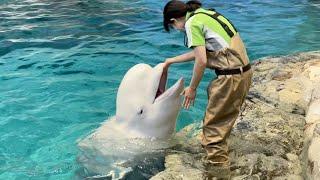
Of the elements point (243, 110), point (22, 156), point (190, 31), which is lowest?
point (22, 156)

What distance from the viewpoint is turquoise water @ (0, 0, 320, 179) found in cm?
625

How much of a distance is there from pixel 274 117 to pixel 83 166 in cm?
203

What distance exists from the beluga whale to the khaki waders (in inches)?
20.1

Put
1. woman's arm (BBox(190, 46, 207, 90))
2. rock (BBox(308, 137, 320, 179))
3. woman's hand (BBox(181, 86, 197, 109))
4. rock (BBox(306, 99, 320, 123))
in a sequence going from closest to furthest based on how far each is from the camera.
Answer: rock (BBox(308, 137, 320, 179)) → woman's arm (BBox(190, 46, 207, 90)) → woman's hand (BBox(181, 86, 197, 109)) → rock (BBox(306, 99, 320, 123))

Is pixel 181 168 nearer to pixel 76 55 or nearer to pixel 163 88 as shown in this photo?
pixel 163 88

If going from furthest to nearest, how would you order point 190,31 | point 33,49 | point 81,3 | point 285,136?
point 81,3
point 33,49
point 285,136
point 190,31

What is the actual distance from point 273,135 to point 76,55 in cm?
575

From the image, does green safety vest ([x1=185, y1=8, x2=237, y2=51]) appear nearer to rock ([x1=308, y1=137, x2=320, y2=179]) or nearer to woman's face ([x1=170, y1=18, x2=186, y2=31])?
woman's face ([x1=170, y1=18, x2=186, y2=31])

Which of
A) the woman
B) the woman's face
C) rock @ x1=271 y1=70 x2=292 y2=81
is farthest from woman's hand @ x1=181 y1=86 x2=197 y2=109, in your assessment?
rock @ x1=271 y1=70 x2=292 y2=81

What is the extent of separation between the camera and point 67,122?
6.84 meters

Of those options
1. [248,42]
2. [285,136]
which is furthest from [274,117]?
[248,42]

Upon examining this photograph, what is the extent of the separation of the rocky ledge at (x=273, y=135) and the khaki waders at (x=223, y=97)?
215mm

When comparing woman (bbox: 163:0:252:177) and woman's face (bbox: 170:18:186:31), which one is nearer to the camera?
woman (bbox: 163:0:252:177)

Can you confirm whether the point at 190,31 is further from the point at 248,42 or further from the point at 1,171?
the point at 248,42
